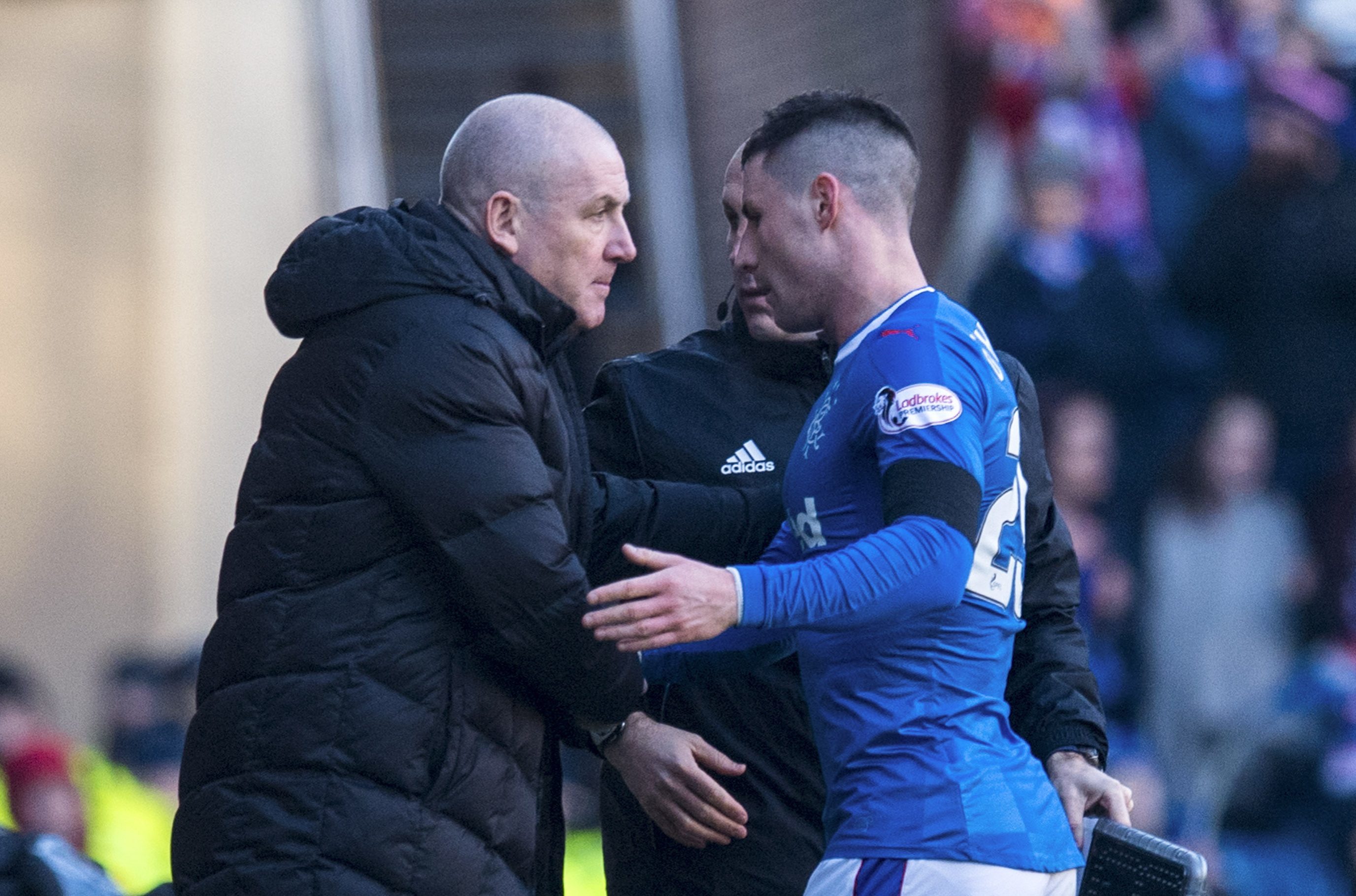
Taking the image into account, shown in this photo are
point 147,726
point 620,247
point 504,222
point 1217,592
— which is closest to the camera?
point 504,222

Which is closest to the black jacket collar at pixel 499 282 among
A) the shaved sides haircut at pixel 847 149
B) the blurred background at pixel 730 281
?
the shaved sides haircut at pixel 847 149

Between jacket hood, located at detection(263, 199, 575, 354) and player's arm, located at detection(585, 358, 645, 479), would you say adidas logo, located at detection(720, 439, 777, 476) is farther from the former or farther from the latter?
jacket hood, located at detection(263, 199, 575, 354)

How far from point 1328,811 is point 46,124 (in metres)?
6.73

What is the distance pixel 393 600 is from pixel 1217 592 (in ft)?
17.6

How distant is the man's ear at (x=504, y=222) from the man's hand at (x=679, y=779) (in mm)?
818

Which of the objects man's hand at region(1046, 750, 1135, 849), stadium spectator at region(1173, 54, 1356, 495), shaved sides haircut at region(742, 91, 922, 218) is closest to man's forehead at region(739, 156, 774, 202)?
shaved sides haircut at region(742, 91, 922, 218)

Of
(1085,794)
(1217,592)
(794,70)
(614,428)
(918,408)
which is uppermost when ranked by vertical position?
(794,70)

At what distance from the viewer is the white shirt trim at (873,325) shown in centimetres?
263

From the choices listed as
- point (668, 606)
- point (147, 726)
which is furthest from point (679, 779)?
point (147, 726)

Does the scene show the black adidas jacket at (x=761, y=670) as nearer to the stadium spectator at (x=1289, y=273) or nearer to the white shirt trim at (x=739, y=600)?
the white shirt trim at (x=739, y=600)

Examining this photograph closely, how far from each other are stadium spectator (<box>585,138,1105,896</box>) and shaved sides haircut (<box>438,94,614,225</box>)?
37cm

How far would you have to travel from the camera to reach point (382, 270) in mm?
2619

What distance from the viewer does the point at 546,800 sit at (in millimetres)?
2824

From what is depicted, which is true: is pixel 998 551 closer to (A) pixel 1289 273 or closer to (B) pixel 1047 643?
(B) pixel 1047 643
